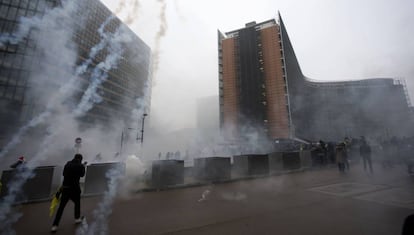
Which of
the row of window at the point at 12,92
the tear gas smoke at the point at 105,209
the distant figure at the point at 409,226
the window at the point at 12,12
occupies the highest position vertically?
the window at the point at 12,12

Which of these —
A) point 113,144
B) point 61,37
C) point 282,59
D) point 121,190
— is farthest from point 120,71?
point 282,59

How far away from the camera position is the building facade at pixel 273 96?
28.4 metres

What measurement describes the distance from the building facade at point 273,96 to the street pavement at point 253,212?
21.5 metres

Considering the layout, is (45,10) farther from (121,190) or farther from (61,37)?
(121,190)

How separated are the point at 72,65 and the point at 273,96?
1163 inches

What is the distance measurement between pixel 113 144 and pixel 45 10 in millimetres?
16466

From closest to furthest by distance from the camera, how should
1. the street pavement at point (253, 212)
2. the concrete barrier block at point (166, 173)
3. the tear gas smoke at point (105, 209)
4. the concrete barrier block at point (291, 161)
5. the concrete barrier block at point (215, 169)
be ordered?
the street pavement at point (253, 212) → the tear gas smoke at point (105, 209) → the concrete barrier block at point (166, 173) → the concrete barrier block at point (215, 169) → the concrete barrier block at point (291, 161)

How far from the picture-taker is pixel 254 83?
3494cm

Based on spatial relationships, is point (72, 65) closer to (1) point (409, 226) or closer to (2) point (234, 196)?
(2) point (234, 196)

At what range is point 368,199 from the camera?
463 cm

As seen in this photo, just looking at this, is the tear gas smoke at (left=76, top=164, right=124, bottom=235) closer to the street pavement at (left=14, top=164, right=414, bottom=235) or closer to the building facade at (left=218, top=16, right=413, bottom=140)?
the street pavement at (left=14, top=164, right=414, bottom=235)

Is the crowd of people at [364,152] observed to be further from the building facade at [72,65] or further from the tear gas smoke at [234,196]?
the building facade at [72,65]

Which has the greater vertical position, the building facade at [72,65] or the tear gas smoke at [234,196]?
the building facade at [72,65]

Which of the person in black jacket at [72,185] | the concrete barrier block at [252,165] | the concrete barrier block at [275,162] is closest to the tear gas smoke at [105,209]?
the person in black jacket at [72,185]
